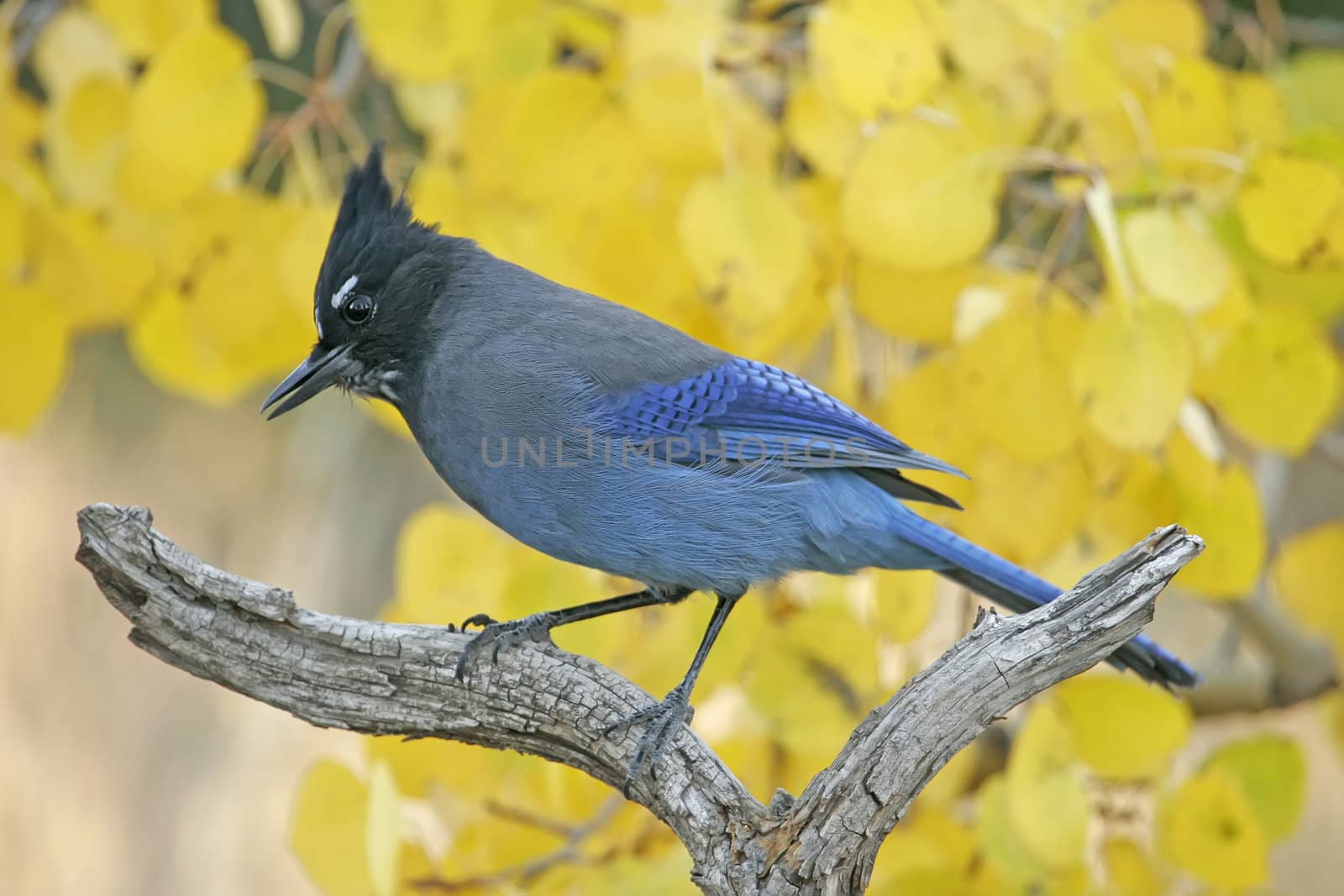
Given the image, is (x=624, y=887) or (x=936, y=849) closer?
(x=624, y=887)

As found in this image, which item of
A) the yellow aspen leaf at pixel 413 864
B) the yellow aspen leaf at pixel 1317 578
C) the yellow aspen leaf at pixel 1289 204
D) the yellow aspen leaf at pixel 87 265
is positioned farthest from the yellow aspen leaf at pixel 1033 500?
the yellow aspen leaf at pixel 87 265

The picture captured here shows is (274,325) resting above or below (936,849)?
above

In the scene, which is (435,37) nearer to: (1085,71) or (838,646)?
(1085,71)

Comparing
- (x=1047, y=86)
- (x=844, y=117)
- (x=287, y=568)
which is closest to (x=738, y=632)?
(x=844, y=117)

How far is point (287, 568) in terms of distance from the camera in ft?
20.4

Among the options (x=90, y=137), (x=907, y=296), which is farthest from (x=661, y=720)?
(x=90, y=137)

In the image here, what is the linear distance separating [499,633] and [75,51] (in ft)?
4.43

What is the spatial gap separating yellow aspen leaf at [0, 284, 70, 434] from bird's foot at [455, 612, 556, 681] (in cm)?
83

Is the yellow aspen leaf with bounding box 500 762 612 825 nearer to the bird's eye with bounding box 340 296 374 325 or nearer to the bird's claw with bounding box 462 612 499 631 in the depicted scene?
the bird's claw with bounding box 462 612 499 631

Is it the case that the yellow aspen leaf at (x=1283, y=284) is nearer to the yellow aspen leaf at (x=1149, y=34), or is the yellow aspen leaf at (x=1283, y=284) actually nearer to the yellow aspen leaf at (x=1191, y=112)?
the yellow aspen leaf at (x=1191, y=112)

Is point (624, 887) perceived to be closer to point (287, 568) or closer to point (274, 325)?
point (274, 325)

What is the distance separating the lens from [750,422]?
272 centimetres

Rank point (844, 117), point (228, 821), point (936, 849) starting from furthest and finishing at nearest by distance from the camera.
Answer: point (228, 821) < point (936, 849) < point (844, 117)

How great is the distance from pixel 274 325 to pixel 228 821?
4.16 m
